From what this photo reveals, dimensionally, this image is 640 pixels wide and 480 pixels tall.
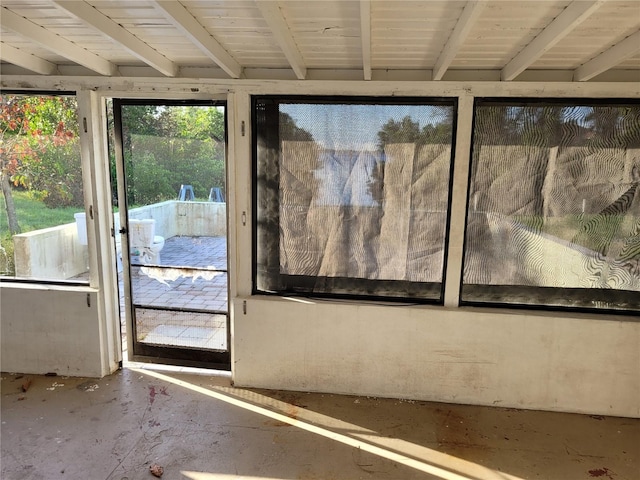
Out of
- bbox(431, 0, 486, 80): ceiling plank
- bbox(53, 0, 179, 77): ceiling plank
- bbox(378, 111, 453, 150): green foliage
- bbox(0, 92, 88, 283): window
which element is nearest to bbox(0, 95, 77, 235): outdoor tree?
bbox(0, 92, 88, 283): window

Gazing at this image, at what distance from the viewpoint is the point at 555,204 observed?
9.60 feet

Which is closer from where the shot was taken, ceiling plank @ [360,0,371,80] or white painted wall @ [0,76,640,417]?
ceiling plank @ [360,0,371,80]

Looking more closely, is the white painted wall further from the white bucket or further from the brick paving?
the brick paving

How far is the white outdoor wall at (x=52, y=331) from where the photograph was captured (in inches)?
133

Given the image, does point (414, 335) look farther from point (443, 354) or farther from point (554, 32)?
point (554, 32)

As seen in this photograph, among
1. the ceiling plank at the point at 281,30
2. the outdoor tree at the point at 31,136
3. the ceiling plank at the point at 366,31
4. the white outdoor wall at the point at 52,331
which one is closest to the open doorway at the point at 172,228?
the white outdoor wall at the point at 52,331

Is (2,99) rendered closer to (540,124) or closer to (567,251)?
(540,124)

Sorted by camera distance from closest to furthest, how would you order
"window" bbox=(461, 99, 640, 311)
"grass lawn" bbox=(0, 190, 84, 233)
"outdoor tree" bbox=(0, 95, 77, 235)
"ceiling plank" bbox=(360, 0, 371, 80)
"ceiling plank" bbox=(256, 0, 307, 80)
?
"ceiling plank" bbox=(360, 0, 371, 80) < "ceiling plank" bbox=(256, 0, 307, 80) < "window" bbox=(461, 99, 640, 311) < "outdoor tree" bbox=(0, 95, 77, 235) < "grass lawn" bbox=(0, 190, 84, 233)

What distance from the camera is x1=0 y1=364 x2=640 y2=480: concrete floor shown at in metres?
2.46

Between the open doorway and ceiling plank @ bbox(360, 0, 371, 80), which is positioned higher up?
ceiling plank @ bbox(360, 0, 371, 80)

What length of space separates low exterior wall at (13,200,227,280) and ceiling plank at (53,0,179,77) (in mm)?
1058

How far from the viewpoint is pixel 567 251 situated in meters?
2.98

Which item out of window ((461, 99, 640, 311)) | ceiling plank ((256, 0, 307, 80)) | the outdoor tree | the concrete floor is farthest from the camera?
the outdoor tree

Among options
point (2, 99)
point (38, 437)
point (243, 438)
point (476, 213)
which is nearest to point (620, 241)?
point (476, 213)
